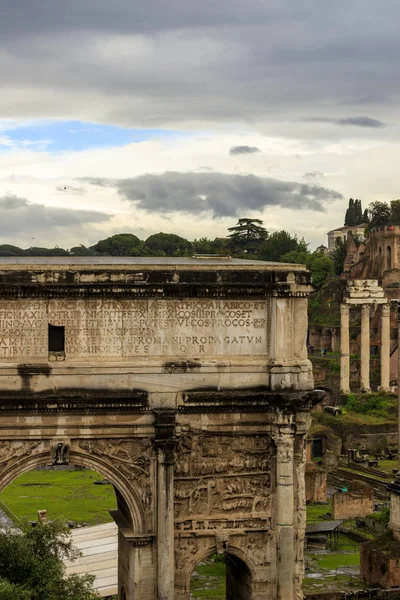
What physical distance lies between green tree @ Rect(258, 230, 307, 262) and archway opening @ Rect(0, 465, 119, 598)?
65.0 meters

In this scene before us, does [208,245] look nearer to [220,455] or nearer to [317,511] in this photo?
[317,511]

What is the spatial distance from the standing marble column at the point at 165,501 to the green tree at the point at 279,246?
10489 cm

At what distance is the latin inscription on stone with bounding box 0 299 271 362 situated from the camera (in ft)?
74.3

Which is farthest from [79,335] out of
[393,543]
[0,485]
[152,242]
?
[152,242]

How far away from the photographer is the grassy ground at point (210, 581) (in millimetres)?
38375

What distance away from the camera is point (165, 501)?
893 inches

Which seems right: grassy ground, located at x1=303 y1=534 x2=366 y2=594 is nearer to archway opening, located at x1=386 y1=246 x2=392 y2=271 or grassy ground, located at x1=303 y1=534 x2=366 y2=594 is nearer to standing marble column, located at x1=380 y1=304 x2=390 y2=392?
standing marble column, located at x1=380 y1=304 x2=390 y2=392

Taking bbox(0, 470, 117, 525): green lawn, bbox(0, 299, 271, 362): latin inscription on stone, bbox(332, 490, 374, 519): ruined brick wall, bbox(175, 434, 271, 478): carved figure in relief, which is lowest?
Result: bbox(0, 470, 117, 525): green lawn

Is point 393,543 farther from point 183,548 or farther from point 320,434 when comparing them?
point 320,434

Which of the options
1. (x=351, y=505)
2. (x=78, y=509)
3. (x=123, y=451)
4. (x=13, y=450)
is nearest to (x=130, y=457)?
(x=123, y=451)

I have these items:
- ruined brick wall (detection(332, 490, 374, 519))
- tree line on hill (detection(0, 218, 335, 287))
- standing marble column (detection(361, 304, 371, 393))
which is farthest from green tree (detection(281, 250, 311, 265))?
ruined brick wall (detection(332, 490, 374, 519))

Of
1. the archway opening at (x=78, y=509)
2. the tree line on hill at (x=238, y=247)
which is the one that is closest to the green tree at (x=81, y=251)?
the tree line on hill at (x=238, y=247)

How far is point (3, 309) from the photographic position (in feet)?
74.0

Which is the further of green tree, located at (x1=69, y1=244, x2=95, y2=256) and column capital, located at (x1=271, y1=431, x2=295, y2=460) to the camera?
green tree, located at (x1=69, y1=244, x2=95, y2=256)
